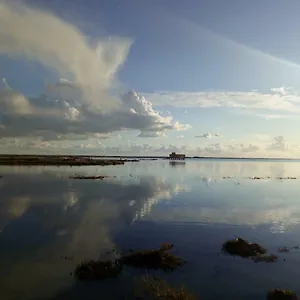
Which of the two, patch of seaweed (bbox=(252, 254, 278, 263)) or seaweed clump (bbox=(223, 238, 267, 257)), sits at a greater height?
seaweed clump (bbox=(223, 238, 267, 257))

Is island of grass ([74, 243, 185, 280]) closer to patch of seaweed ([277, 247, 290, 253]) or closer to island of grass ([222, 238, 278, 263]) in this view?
island of grass ([222, 238, 278, 263])

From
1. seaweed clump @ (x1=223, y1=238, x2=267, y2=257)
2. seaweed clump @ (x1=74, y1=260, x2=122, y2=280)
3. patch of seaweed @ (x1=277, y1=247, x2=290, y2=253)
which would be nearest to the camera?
seaweed clump @ (x1=74, y1=260, x2=122, y2=280)

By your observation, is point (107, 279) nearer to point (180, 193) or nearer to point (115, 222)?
point (115, 222)

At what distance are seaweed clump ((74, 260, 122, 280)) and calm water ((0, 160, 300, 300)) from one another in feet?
1.69

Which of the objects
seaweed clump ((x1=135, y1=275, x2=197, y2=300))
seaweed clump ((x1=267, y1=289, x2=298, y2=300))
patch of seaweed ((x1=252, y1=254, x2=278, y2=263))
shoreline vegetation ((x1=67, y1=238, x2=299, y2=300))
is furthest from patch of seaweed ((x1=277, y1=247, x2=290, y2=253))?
seaweed clump ((x1=135, y1=275, x2=197, y2=300))

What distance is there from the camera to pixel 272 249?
73.3 feet

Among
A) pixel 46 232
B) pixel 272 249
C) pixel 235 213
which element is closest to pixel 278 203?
pixel 235 213

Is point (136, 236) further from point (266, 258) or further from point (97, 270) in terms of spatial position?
point (266, 258)

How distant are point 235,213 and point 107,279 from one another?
21.6 metres

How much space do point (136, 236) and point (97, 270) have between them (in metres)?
8.03

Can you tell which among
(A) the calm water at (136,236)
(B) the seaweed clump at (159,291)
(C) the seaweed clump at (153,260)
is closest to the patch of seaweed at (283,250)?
(A) the calm water at (136,236)

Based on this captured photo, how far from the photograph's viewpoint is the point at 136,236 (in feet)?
81.4

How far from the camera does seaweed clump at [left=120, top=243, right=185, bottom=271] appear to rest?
60.2ft

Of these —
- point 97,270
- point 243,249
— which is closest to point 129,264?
point 97,270
